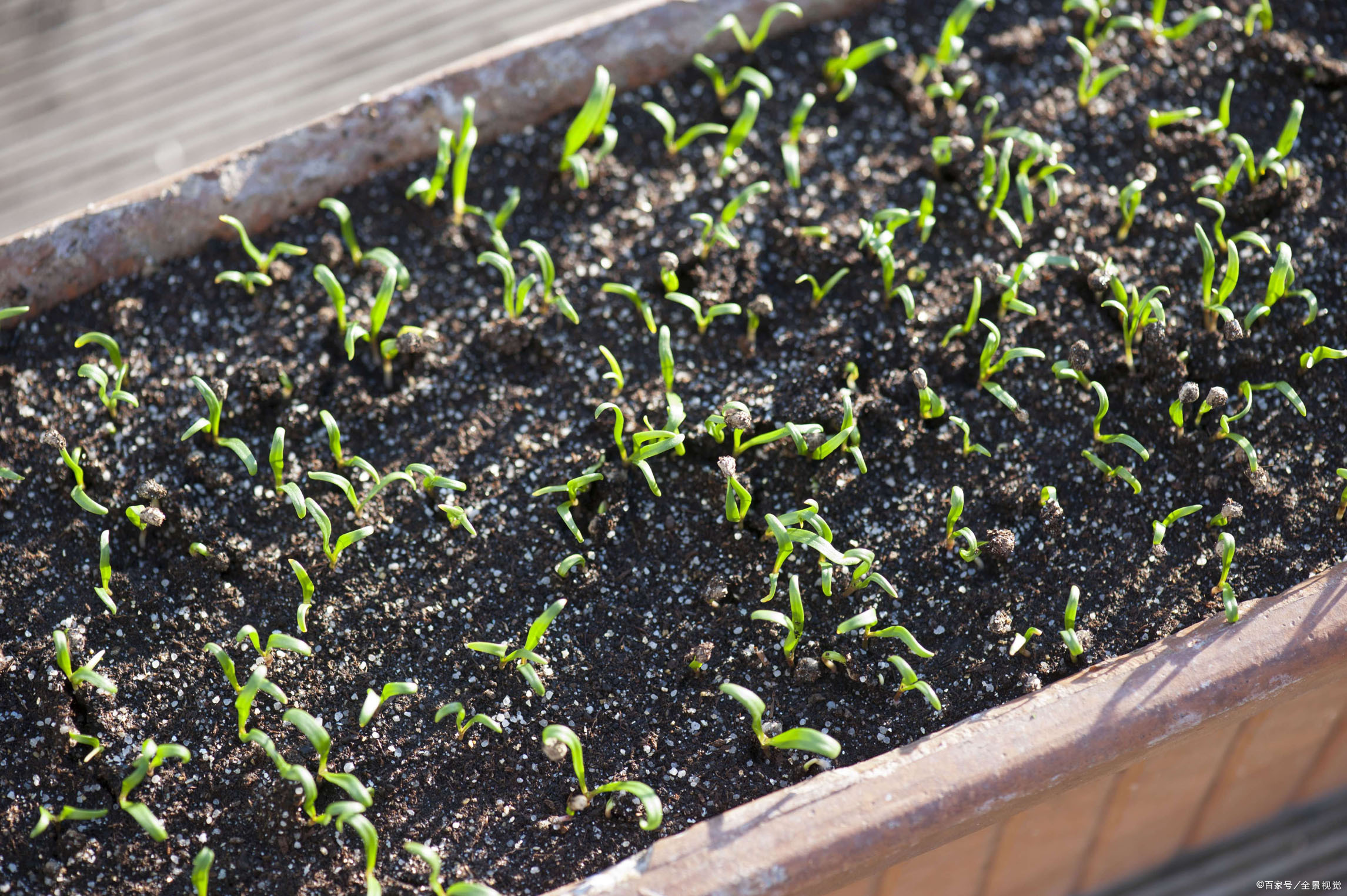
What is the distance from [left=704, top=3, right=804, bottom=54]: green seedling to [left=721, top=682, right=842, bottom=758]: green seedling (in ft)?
3.98

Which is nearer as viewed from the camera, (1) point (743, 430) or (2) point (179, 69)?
(1) point (743, 430)

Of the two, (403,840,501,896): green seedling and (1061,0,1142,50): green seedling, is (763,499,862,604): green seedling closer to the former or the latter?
(403,840,501,896): green seedling

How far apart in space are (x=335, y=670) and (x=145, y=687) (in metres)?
0.26

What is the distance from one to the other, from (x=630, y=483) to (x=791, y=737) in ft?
1.61

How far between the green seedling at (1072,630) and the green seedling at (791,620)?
36 centimetres

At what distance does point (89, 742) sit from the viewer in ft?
4.74

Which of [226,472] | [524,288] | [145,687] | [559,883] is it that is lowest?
[559,883]

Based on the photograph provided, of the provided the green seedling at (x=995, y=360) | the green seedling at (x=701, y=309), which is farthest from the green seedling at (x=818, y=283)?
the green seedling at (x=995, y=360)

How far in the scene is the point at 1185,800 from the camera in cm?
171

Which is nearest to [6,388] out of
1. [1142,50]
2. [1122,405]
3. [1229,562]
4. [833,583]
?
[833,583]

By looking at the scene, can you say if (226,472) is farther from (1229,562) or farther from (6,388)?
(1229,562)

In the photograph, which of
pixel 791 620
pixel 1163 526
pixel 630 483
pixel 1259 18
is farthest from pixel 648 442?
pixel 1259 18

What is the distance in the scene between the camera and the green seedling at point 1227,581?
1483 millimetres

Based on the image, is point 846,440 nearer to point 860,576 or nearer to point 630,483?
point 860,576
